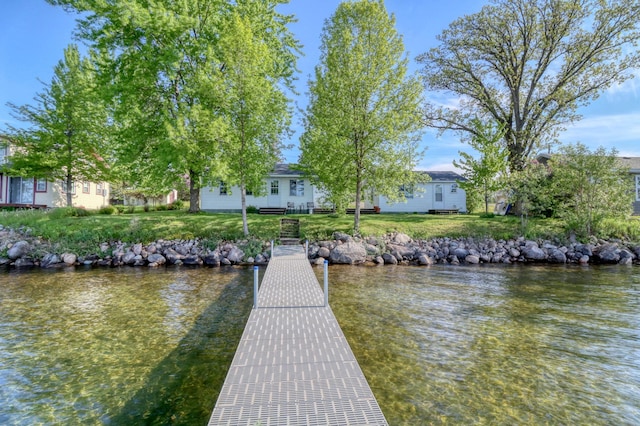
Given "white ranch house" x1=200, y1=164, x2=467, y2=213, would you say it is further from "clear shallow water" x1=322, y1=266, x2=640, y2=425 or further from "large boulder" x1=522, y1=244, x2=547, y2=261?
"clear shallow water" x1=322, y1=266, x2=640, y2=425

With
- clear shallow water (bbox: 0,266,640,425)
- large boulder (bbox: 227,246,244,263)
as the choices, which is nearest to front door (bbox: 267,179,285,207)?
large boulder (bbox: 227,246,244,263)

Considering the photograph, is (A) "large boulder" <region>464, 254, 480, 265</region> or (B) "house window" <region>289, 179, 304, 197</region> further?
(B) "house window" <region>289, 179, 304, 197</region>

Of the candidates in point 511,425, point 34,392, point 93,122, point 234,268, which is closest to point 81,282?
point 234,268

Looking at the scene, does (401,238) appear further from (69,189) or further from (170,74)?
(69,189)

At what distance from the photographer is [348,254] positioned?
17.7 meters

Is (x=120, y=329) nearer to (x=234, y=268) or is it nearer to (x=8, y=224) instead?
(x=234, y=268)

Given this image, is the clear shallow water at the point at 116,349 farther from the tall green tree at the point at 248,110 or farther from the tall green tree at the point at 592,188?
the tall green tree at the point at 592,188

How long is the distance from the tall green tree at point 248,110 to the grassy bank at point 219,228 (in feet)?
7.34

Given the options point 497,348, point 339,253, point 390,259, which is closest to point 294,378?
point 497,348

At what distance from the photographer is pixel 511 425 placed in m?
4.49

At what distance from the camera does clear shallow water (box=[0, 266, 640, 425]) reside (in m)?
4.93

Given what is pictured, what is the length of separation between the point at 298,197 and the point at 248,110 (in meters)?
14.0

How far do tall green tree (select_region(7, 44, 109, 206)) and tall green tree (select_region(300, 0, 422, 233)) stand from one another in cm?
2028

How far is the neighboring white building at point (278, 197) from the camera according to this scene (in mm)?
31031
